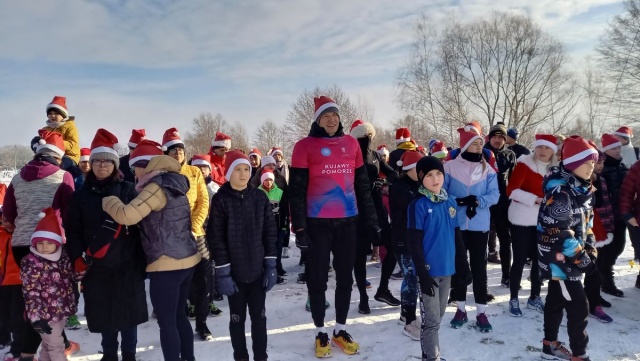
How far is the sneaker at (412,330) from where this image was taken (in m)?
4.41

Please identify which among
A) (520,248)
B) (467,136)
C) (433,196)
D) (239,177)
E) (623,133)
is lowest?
(520,248)

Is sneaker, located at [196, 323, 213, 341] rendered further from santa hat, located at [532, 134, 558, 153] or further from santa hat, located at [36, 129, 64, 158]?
santa hat, located at [532, 134, 558, 153]

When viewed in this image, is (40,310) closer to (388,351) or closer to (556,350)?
(388,351)

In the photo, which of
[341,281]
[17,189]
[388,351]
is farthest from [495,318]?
[17,189]

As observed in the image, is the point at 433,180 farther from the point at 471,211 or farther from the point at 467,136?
the point at 467,136

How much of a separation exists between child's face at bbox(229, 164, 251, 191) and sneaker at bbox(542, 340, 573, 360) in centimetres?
337

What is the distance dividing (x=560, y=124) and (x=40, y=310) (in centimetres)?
3118

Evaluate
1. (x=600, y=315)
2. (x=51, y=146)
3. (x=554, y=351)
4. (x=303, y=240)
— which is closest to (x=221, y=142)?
(x=51, y=146)

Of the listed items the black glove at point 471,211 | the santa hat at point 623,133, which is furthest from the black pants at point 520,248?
the santa hat at point 623,133

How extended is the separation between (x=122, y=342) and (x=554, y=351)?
4.26 m

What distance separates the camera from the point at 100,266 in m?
3.47

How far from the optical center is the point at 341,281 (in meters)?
4.21

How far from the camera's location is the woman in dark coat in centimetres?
345

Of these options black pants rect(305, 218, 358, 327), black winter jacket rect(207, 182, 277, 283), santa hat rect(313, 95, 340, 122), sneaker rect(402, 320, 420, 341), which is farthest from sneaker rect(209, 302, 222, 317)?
santa hat rect(313, 95, 340, 122)
